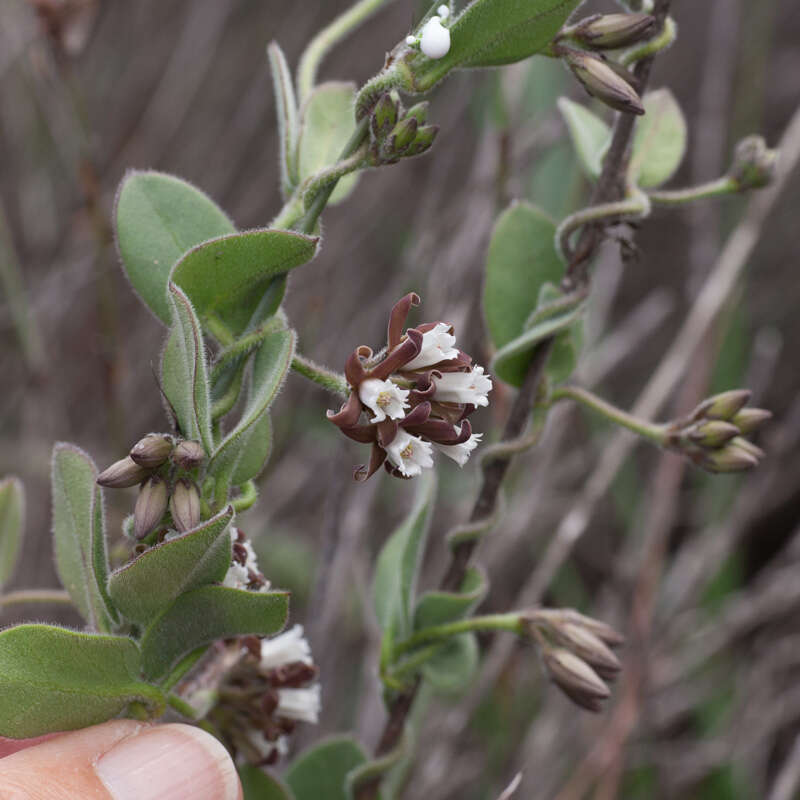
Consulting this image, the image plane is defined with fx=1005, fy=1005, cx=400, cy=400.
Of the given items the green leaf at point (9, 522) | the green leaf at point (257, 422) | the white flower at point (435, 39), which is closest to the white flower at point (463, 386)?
the green leaf at point (257, 422)

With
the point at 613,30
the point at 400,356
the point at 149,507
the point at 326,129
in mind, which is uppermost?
the point at 613,30

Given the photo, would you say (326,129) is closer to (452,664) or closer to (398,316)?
(398,316)

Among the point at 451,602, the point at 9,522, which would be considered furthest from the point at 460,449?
the point at 9,522

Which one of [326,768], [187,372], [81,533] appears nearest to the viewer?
[187,372]

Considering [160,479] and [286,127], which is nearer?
[160,479]

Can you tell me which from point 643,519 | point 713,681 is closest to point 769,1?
point 643,519

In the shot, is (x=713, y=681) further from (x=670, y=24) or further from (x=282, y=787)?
(x=670, y=24)

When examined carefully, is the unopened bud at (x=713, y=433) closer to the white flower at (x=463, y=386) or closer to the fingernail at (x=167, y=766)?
the white flower at (x=463, y=386)

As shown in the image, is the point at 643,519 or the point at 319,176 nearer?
the point at 319,176
